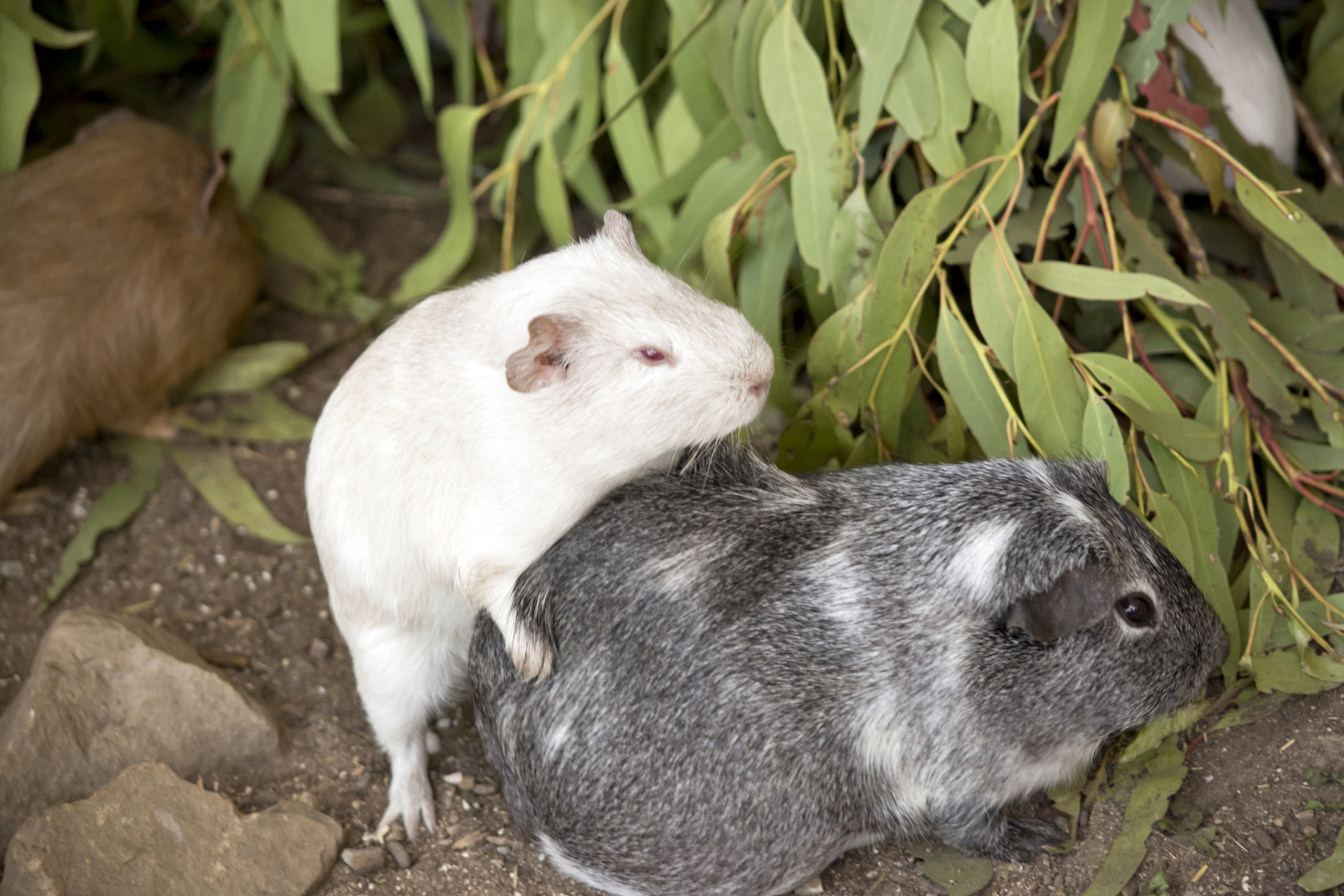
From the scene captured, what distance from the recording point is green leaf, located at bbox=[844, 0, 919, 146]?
11.0 ft

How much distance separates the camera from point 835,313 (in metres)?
3.43

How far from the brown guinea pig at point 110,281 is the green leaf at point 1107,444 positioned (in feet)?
11.1

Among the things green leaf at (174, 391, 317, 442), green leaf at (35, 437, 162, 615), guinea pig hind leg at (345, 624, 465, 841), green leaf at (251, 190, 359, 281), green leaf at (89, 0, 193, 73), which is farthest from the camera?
green leaf at (251, 190, 359, 281)

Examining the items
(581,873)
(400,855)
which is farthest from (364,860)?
(581,873)

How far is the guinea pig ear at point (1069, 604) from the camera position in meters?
2.71

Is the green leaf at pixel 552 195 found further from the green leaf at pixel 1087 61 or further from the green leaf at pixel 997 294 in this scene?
the green leaf at pixel 1087 61

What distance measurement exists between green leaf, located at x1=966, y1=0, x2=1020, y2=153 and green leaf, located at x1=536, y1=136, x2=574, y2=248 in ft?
5.27

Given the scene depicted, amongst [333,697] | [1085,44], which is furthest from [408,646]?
[1085,44]

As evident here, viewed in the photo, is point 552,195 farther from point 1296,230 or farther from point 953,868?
point 953,868

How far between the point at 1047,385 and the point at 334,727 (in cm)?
244

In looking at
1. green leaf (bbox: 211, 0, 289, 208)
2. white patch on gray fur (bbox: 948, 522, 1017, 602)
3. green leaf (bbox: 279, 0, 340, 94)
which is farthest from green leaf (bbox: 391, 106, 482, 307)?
white patch on gray fur (bbox: 948, 522, 1017, 602)

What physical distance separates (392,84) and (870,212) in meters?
3.28

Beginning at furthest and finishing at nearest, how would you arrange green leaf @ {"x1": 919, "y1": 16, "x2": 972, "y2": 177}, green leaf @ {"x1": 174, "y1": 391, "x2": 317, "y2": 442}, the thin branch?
1. green leaf @ {"x1": 174, "y1": 391, "x2": 317, "y2": 442}
2. the thin branch
3. green leaf @ {"x1": 919, "y1": 16, "x2": 972, "y2": 177}

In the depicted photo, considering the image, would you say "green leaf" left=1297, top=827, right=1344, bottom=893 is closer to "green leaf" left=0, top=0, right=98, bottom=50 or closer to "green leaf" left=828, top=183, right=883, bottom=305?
"green leaf" left=828, top=183, right=883, bottom=305
